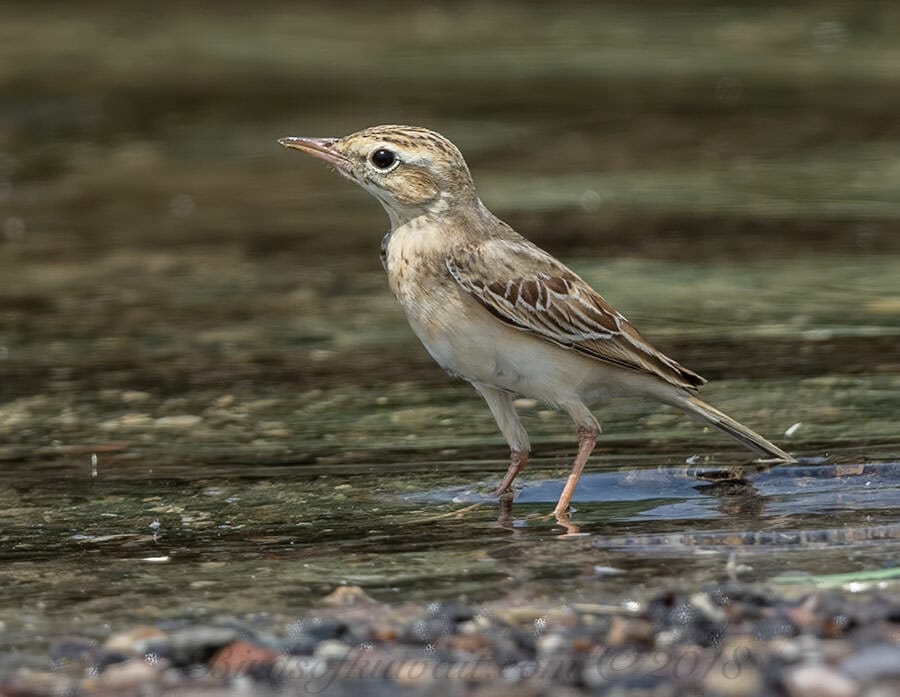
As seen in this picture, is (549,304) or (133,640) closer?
(133,640)

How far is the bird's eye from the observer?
798 centimetres

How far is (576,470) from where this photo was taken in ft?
25.4

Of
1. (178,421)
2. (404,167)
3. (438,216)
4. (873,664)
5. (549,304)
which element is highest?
(404,167)

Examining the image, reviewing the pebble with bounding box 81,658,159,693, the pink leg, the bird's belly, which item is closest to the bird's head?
the bird's belly

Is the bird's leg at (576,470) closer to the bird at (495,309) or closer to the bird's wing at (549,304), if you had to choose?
the bird at (495,309)

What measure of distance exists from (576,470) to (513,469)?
35 centimetres

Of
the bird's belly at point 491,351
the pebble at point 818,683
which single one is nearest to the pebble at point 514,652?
the pebble at point 818,683

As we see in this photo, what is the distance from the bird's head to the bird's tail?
1334mm

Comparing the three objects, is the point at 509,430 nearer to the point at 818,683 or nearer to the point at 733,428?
the point at 733,428

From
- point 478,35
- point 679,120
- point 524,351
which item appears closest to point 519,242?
point 524,351

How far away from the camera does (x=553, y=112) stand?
61.6 ft

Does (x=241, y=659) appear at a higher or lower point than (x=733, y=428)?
lower

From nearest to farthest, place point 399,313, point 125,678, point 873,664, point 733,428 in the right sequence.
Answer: point 873,664 → point 125,678 → point 733,428 → point 399,313

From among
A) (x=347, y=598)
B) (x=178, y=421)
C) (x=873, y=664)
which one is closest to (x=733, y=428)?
(x=347, y=598)
